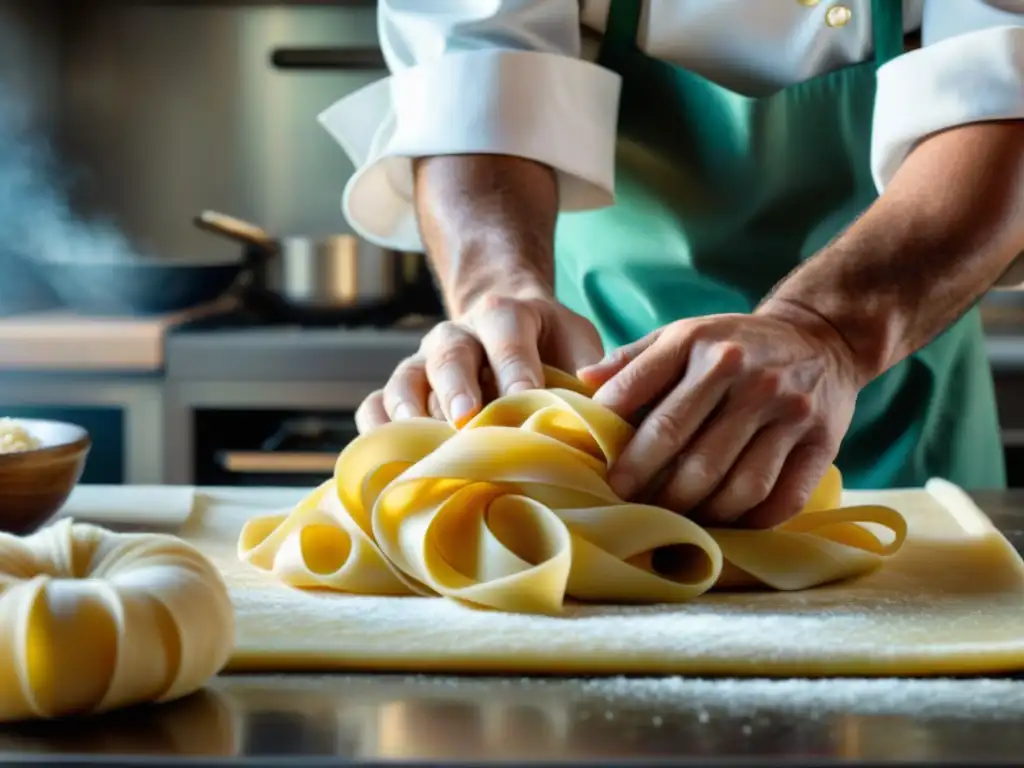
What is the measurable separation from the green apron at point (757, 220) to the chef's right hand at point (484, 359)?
0.38 m

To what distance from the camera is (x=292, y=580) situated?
0.89 m

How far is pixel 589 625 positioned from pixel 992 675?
0.73 feet

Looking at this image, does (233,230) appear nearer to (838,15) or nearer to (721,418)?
(838,15)

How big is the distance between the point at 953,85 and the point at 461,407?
589mm

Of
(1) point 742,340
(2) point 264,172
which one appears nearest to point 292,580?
(1) point 742,340

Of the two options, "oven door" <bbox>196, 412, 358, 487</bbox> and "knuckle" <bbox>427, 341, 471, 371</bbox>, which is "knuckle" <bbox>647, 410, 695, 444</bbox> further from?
"oven door" <bbox>196, 412, 358, 487</bbox>

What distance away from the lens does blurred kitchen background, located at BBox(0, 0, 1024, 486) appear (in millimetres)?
2193

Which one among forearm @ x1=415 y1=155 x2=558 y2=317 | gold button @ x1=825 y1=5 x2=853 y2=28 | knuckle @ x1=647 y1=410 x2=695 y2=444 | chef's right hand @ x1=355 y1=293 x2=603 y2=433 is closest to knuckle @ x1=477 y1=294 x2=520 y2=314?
chef's right hand @ x1=355 y1=293 x2=603 y2=433

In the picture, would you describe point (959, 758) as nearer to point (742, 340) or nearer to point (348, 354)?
point (742, 340)

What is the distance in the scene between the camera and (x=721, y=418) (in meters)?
0.93

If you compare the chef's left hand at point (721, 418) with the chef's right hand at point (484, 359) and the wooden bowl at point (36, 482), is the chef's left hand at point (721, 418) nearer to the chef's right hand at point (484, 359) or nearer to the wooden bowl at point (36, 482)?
the chef's right hand at point (484, 359)

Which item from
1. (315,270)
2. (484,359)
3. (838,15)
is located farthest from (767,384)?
(315,270)

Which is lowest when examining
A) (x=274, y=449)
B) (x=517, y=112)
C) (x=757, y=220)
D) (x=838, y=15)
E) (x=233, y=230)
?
(x=274, y=449)

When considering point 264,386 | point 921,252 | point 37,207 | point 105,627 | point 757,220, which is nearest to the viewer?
point 105,627
